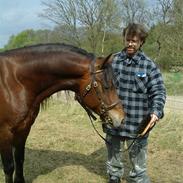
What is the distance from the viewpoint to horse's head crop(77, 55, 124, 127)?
3617 millimetres

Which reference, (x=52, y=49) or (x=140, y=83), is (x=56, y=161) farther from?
(x=140, y=83)

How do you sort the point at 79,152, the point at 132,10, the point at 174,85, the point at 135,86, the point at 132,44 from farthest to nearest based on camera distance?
the point at 132,10 → the point at 174,85 → the point at 79,152 → the point at 135,86 → the point at 132,44

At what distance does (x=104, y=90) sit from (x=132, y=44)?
1.70 ft

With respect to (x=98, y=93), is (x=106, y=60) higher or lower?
higher

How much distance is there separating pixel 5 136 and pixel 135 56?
60.8 inches

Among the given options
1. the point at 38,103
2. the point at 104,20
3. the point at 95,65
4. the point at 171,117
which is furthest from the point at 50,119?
the point at 104,20

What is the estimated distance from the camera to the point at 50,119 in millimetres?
8203

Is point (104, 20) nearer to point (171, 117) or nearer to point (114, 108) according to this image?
point (171, 117)

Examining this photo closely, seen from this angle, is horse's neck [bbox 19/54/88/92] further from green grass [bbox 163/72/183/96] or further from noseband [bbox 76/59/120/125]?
green grass [bbox 163/72/183/96]

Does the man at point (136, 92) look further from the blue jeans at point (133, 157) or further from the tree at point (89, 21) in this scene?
the tree at point (89, 21)

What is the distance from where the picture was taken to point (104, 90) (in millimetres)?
3643

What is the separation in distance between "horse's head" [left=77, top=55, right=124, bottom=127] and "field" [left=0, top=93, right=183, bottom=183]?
1421 millimetres

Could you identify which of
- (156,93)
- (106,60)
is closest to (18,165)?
(106,60)

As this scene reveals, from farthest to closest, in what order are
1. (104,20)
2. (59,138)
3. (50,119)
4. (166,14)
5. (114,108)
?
(104,20) < (166,14) < (50,119) < (59,138) < (114,108)
